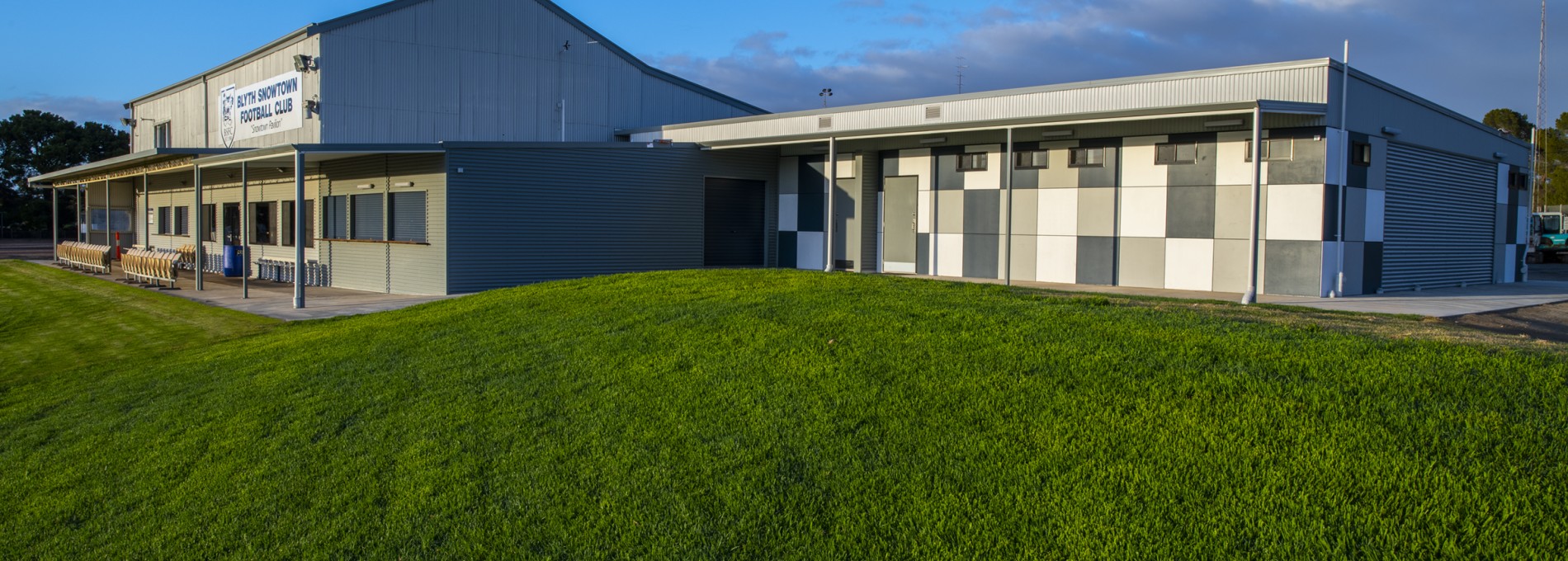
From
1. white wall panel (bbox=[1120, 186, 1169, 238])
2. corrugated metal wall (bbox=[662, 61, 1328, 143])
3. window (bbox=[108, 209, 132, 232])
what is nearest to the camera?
corrugated metal wall (bbox=[662, 61, 1328, 143])

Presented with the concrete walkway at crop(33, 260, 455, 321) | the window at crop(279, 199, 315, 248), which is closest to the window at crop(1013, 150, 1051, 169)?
the concrete walkway at crop(33, 260, 455, 321)

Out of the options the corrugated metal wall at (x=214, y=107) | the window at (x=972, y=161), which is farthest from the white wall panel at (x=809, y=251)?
the corrugated metal wall at (x=214, y=107)

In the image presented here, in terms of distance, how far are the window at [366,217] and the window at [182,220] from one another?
12452 millimetres

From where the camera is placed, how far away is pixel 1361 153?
49.6 ft

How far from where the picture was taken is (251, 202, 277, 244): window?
24.3 meters

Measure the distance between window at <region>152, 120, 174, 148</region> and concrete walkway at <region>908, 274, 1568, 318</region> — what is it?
2772cm

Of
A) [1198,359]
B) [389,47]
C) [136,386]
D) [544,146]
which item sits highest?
[389,47]

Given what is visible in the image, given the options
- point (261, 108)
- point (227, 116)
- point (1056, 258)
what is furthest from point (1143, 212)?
point (227, 116)

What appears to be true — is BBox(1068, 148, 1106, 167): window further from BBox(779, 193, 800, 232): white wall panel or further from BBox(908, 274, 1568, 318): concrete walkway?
BBox(779, 193, 800, 232): white wall panel

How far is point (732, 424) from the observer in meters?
5.90

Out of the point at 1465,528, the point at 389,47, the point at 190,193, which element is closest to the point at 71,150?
the point at 190,193

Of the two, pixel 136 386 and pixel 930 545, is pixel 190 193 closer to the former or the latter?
pixel 136 386

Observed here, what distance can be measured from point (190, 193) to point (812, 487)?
1191 inches

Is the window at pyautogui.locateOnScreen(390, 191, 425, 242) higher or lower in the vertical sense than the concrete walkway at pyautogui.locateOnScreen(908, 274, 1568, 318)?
higher
